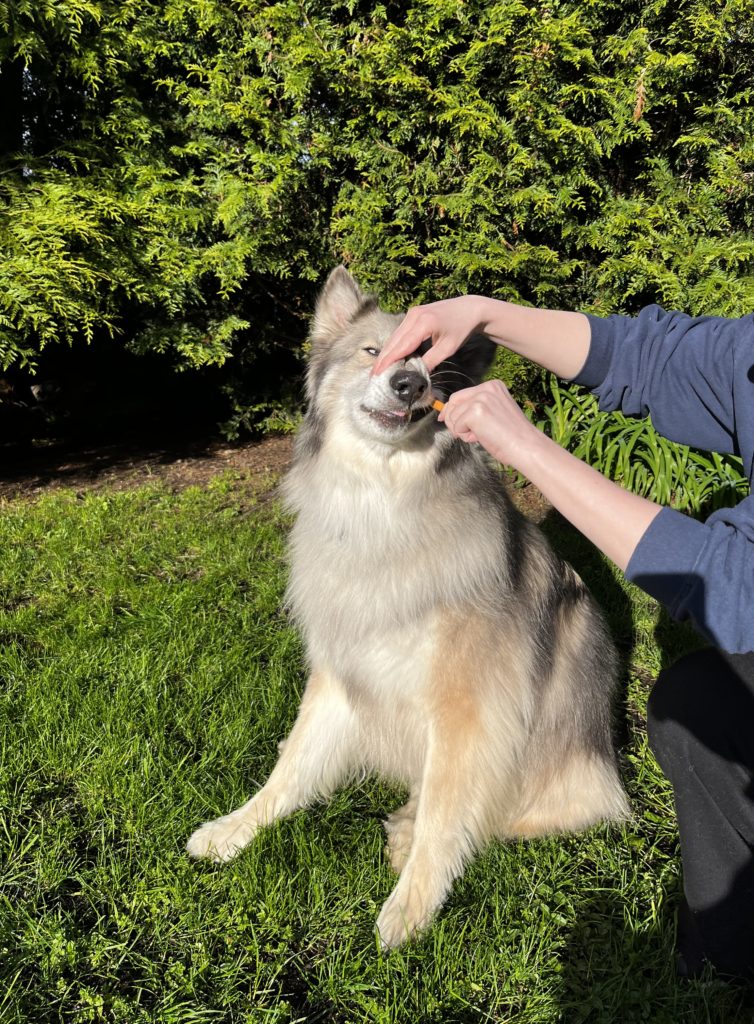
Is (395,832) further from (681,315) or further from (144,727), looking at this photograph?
(681,315)

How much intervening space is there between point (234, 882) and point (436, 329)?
175 centimetres

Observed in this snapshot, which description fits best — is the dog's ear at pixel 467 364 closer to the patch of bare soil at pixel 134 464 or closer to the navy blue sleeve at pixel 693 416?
the navy blue sleeve at pixel 693 416

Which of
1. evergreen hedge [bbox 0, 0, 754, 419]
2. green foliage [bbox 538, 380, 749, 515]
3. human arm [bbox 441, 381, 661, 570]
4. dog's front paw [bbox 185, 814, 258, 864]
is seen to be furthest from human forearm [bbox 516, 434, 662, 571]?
evergreen hedge [bbox 0, 0, 754, 419]

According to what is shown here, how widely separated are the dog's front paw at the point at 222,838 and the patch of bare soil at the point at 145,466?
3.09 metres

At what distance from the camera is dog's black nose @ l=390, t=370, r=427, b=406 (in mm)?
2092

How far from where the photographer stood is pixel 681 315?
229cm

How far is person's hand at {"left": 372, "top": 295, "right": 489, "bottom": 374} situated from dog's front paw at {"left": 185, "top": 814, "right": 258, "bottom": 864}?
152 cm

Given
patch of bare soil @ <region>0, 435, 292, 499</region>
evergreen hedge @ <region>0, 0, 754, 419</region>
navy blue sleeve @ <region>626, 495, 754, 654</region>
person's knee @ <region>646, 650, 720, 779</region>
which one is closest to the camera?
navy blue sleeve @ <region>626, 495, 754, 654</region>

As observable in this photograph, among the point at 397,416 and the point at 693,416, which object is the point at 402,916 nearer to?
the point at 397,416

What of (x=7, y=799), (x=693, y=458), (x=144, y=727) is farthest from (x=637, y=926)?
(x=693, y=458)

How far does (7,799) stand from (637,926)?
1.95 metres

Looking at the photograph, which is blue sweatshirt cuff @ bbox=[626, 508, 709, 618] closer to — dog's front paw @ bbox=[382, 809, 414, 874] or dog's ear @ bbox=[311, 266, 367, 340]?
dog's front paw @ bbox=[382, 809, 414, 874]

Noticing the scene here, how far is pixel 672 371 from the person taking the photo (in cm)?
221

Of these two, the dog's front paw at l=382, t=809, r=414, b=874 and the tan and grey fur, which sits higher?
the tan and grey fur
